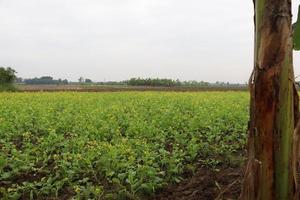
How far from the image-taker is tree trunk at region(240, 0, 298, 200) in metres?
1.95

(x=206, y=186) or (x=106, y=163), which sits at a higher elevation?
(x=106, y=163)

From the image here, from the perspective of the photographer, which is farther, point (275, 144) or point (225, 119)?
point (225, 119)

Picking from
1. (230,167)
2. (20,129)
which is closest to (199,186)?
(230,167)

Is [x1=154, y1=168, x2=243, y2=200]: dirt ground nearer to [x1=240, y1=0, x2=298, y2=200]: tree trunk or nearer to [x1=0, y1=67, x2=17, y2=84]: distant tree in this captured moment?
[x1=240, y1=0, x2=298, y2=200]: tree trunk

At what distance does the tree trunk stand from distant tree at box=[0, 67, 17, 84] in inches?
1366

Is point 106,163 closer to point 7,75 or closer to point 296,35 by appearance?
point 296,35

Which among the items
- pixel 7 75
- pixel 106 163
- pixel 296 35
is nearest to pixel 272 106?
pixel 296 35

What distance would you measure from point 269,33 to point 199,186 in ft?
8.06

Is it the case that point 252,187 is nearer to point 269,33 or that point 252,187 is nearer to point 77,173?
point 269,33

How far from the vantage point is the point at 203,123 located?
7.74 meters

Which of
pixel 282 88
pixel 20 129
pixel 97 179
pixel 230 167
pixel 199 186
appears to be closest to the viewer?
pixel 282 88

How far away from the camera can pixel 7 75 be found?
34688 millimetres

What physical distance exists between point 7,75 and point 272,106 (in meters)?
34.9

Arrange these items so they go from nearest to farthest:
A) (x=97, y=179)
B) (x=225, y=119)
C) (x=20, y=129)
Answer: (x=97, y=179) < (x=20, y=129) < (x=225, y=119)
